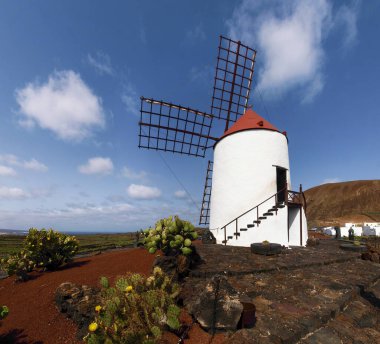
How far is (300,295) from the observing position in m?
5.85

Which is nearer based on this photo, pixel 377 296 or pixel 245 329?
pixel 245 329

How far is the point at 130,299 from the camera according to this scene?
409 centimetres

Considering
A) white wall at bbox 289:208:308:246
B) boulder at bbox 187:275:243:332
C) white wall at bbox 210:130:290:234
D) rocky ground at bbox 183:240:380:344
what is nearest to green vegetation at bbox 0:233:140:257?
rocky ground at bbox 183:240:380:344

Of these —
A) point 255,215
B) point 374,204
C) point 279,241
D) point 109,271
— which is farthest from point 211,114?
point 374,204

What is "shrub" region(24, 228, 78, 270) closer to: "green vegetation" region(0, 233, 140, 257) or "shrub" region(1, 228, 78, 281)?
"shrub" region(1, 228, 78, 281)

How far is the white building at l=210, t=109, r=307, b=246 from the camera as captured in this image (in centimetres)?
1353

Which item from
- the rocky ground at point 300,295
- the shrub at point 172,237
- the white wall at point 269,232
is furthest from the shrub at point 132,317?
the white wall at point 269,232

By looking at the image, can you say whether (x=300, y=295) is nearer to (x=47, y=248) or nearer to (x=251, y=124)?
(x=47, y=248)

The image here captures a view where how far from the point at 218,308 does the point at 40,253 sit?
6888 millimetres

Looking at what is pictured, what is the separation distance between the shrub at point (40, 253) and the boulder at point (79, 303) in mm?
3603

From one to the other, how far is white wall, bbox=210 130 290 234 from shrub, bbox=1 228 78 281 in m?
9.36

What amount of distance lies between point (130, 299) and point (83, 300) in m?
1.42

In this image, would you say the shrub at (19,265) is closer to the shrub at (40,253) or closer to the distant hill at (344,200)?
the shrub at (40,253)

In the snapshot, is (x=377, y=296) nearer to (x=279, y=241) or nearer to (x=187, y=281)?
(x=187, y=281)
